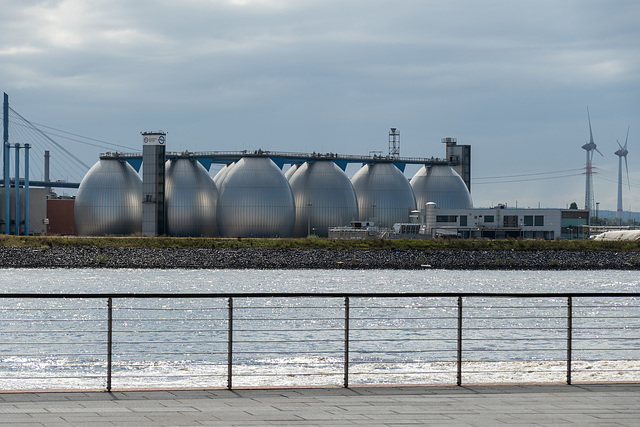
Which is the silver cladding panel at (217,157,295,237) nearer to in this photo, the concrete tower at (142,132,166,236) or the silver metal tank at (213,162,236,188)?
the silver metal tank at (213,162,236,188)

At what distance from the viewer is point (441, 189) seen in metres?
89.3

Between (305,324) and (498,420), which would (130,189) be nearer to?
(305,324)

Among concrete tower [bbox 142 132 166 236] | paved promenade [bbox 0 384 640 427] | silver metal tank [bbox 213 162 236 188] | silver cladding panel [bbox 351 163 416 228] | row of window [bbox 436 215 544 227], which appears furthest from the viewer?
silver cladding panel [bbox 351 163 416 228]

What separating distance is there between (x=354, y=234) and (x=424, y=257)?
11655 millimetres

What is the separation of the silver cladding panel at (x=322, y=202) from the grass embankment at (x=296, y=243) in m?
10.7

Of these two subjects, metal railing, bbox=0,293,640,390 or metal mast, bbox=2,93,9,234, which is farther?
metal mast, bbox=2,93,9,234

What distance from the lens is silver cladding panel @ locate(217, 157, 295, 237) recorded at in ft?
243

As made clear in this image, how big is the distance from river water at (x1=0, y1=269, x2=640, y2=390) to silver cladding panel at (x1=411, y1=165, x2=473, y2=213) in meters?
30.4

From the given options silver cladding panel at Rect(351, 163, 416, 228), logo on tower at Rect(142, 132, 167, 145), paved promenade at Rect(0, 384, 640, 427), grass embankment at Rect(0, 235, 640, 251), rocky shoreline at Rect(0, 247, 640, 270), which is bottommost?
rocky shoreline at Rect(0, 247, 640, 270)

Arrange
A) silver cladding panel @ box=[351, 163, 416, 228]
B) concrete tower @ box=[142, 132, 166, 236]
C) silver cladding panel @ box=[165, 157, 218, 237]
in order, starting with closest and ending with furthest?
concrete tower @ box=[142, 132, 166, 236], silver cladding panel @ box=[165, 157, 218, 237], silver cladding panel @ box=[351, 163, 416, 228]

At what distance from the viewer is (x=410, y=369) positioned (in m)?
15.5

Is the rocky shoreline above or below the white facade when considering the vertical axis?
below

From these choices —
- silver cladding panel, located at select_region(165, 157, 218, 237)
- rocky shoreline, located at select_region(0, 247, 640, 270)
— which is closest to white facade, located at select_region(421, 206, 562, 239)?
rocky shoreline, located at select_region(0, 247, 640, 270)

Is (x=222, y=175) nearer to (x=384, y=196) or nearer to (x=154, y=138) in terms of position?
(x=154, y=138)
